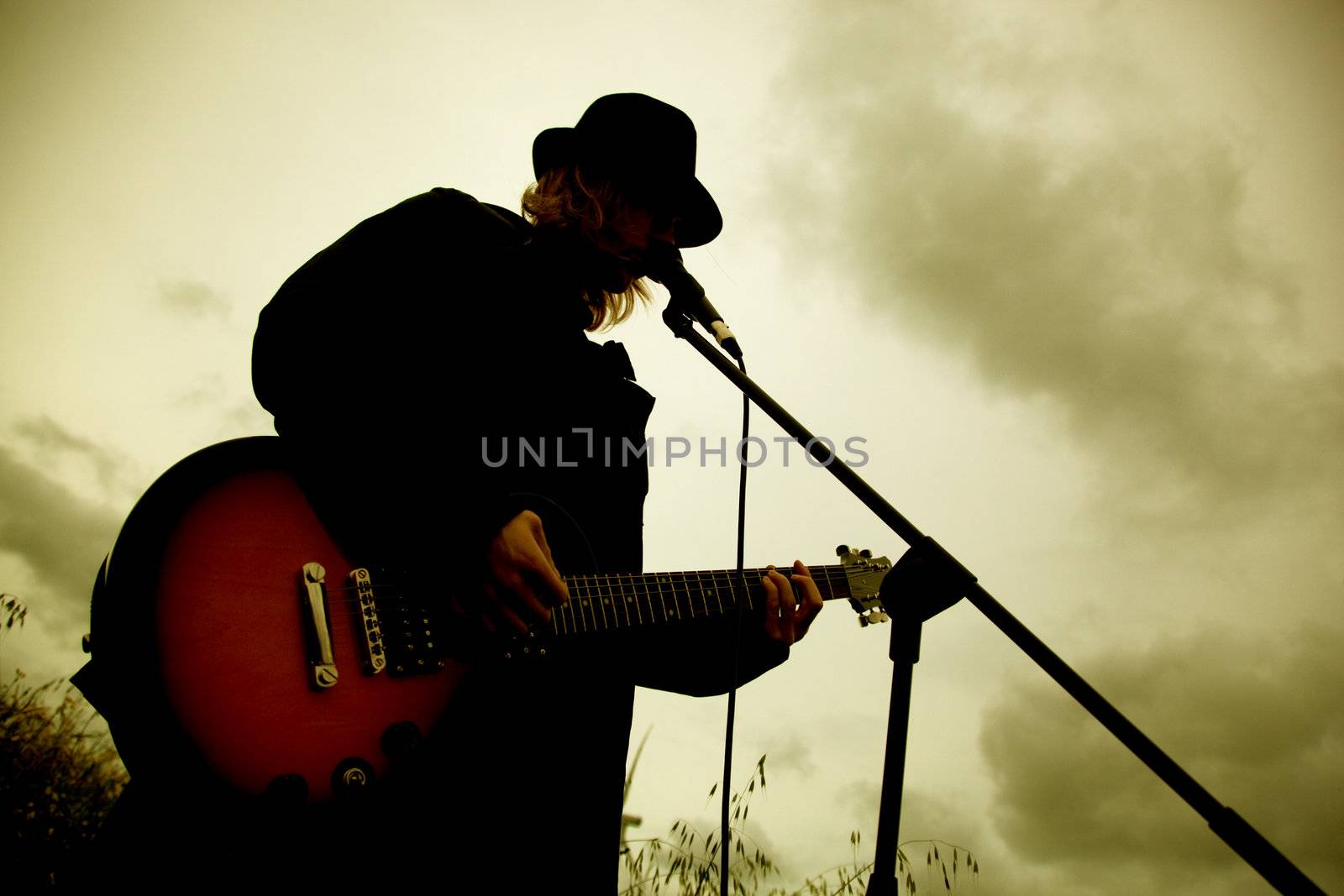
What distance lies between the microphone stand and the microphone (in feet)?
1.21

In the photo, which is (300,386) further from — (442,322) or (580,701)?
(580,701)

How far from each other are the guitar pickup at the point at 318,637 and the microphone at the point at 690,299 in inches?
41.8

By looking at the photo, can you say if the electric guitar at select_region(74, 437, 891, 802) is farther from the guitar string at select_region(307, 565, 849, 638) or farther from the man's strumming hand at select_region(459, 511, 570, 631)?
the man's strumming hand at select_region(459, 511, 570, 631)

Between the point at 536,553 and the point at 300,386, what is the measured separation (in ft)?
2.17

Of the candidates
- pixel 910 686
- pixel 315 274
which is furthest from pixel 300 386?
pixel 910 686

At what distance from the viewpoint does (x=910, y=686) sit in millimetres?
1150

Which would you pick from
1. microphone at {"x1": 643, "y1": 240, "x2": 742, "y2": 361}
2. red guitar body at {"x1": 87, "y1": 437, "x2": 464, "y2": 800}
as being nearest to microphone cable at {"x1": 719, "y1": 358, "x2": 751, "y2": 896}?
microphone at {"x1": 643, "y1": 240, "x2": 742, "y2": 361}

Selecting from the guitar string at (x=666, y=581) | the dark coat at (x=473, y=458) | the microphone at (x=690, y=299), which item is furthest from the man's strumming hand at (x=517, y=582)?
the microphone at (x=690, y=299)

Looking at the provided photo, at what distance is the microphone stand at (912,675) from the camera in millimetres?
922

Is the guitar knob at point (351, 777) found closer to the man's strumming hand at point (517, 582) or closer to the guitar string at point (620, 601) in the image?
the guitar string at point (620, 601)

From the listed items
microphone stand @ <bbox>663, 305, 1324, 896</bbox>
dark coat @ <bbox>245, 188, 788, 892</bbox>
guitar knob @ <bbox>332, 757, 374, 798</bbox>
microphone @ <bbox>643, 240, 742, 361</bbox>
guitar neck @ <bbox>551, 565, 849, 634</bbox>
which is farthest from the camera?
guitar neck @ <bbox>551, 565, 849, 634</bbox>

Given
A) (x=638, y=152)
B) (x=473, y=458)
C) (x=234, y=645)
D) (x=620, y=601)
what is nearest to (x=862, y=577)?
(x=620, y=601)

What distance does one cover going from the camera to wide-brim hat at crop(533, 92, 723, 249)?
93.4 inches

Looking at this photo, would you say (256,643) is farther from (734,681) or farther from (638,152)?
(638,152)
